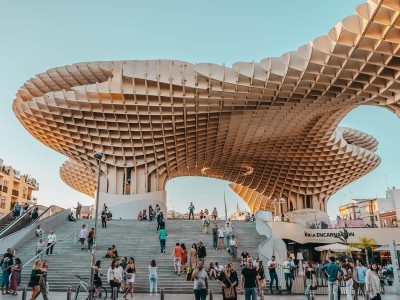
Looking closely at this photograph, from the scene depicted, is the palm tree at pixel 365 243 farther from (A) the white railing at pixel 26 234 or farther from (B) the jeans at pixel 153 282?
(A) the white railing at pixel 26 234

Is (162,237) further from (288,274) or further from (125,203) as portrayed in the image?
(125,203)

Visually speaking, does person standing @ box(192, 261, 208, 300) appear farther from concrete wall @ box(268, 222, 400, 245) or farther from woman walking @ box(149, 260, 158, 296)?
concrete wall @ box(268, 222, 400, 245)

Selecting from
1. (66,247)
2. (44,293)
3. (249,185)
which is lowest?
(44,293)

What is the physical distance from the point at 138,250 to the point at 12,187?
55820 mm

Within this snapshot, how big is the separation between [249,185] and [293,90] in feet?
115

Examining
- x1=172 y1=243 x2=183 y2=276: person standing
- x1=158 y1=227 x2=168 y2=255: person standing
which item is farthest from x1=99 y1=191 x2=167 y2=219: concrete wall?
x1=172 y1=243 x2=183 y2=276: person standing

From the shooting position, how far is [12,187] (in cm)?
6756

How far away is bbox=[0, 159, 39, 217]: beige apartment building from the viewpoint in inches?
2499

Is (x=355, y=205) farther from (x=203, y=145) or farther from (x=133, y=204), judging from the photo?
(x=133, y=204)

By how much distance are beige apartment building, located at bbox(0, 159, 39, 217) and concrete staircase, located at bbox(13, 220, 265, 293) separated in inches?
1664

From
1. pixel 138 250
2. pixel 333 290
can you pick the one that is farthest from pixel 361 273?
pixel 138 250

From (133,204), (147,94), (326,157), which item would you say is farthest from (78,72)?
(326,157)

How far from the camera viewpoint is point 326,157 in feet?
162

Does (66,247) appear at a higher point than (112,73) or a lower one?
lower
